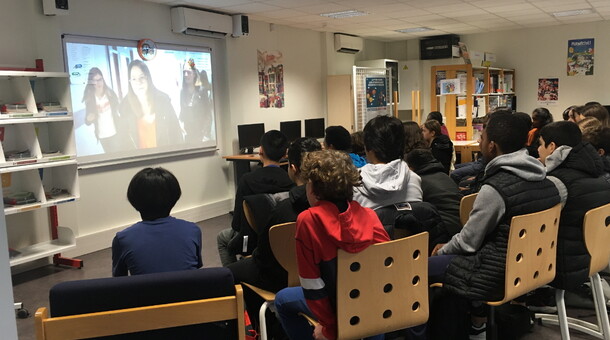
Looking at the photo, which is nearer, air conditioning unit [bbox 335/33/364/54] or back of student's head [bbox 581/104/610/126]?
back of student's head [bbox 581/104/610/126]

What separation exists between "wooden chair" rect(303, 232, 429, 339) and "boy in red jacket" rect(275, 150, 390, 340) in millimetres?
45

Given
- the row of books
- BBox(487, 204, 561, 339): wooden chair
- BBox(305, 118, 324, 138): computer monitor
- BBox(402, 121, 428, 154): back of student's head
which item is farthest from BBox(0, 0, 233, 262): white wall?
BBox(487, 204, 561, 339): wooden chair

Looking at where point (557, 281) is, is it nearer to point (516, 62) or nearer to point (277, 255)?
point (277, 255)

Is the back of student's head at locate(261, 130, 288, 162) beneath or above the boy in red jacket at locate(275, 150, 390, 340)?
above

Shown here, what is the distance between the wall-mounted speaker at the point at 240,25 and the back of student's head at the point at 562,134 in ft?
14.8

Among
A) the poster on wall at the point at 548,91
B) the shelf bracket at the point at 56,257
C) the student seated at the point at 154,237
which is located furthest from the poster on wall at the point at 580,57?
the student seated at the point at 154,237

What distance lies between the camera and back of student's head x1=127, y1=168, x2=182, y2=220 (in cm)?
223

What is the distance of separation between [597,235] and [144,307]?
2.09 m

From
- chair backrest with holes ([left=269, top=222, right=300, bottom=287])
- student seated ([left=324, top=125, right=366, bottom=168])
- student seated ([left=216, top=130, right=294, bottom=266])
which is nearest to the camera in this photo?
chair backrest with holes ([left=269, top=222, right=300, bottom=287])

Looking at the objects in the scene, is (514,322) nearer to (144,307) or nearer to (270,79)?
(144,307)

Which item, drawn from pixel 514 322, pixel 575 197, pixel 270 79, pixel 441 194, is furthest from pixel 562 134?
pixel 270 79

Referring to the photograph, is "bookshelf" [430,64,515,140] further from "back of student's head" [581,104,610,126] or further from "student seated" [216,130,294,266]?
"student seated" [216,130,294,266]

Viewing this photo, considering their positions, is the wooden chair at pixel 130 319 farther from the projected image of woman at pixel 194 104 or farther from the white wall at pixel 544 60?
the white wall at pixel 544 60

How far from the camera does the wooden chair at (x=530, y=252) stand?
214 centimetres
